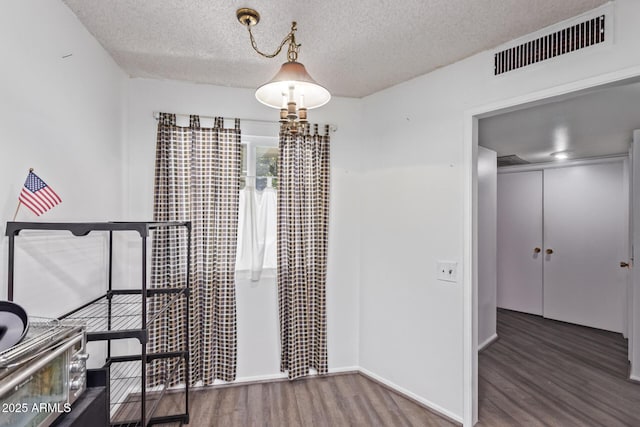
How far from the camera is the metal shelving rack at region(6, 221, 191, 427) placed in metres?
Answer: 1.33

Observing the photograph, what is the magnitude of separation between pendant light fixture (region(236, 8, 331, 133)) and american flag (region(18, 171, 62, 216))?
3.28 feet

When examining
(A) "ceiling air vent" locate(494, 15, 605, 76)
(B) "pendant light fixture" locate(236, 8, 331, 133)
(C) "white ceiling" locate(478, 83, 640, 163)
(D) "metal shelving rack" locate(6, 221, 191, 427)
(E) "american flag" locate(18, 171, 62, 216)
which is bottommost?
(D) "metal shelving rack" locate(6, 221, 191, 427)

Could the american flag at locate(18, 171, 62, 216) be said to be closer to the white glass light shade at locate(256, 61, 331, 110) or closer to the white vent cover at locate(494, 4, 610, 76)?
the white glass light shade at locate(256, 61, 331, 110)

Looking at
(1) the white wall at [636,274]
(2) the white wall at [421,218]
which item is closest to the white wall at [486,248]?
(1) the white wall at [636,274]

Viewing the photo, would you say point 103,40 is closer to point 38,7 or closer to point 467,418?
point 38,7

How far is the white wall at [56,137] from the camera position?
4.17ft

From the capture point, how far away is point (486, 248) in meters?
3.57

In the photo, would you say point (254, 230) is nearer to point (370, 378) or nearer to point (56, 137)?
point (56, 137)

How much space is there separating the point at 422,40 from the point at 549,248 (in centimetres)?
414

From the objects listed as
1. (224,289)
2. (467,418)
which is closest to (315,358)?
(224,289)

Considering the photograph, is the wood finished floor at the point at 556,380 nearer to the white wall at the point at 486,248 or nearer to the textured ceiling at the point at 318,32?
the white wall at the point at 486,248

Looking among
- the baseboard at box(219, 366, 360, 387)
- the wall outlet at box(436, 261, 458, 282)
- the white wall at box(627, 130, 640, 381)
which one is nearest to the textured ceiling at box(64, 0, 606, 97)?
the wall outlet at box(436, 261, 458, 282)

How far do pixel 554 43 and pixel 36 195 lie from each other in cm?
268

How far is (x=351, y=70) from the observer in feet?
7.60
